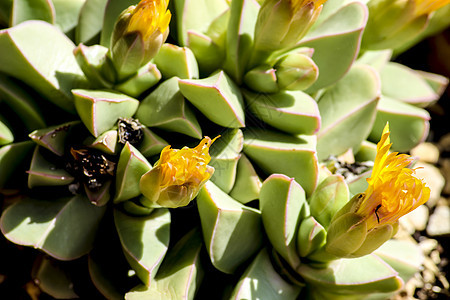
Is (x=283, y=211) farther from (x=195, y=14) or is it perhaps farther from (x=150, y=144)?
(x=195, y=14)

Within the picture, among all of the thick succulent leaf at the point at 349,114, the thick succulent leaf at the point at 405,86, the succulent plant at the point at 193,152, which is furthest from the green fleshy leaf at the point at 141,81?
the thick succulent leaf at the point at 405,86

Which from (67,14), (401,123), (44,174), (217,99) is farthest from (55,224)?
(401,123)

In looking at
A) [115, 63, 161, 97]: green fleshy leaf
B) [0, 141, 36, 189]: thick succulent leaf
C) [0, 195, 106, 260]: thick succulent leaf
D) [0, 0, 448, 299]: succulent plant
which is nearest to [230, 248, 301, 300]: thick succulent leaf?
[0, 0, 448, 299]: succulent plant

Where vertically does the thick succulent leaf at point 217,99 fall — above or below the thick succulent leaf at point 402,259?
above

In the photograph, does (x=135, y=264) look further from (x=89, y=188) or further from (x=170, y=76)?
(x=170, y=76)

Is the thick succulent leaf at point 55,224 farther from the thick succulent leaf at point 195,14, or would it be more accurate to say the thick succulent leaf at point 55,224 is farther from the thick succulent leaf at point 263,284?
the thick succulent leaf at point 195,14

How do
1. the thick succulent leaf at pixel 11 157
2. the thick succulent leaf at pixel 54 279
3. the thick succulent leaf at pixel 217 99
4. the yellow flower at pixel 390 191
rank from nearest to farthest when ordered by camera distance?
the yellow flower at pixel 390 191 < the thick succulent leaf at pixel 217 99 < the thick succulent leaf at pixel 11 157 < the thick succulent leaf at pixel 54 279
